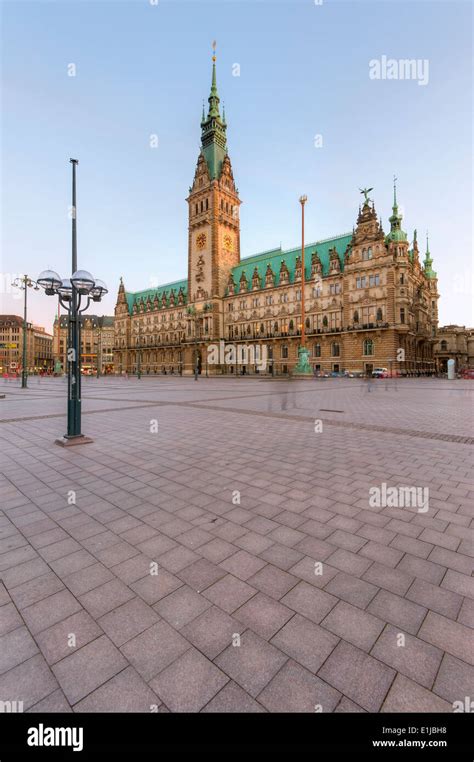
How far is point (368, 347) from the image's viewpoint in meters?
49.1

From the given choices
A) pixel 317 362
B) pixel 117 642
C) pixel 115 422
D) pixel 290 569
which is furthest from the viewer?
pixel 317 362

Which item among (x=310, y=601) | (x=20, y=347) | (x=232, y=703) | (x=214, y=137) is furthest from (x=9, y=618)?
(x=20, y=347)

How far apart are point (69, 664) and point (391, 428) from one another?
8.92m

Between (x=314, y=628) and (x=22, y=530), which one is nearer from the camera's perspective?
(x=314, y=628)

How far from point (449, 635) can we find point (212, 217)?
7388 cm

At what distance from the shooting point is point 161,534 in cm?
351

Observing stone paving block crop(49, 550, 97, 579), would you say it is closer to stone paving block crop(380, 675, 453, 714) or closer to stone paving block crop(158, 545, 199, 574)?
stone paving block crop(158, 545, 199, 574)

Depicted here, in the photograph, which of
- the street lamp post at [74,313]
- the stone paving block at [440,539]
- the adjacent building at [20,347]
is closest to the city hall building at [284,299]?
the street lamp post at [74,313]

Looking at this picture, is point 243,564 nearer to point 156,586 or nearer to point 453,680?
point 156,586

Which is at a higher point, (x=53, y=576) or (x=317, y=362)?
(x=317, y=362)

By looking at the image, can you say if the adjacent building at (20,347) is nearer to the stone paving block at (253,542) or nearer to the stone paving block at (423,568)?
the stone paving block at (253,542)

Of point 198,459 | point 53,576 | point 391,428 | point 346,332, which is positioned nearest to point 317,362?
point 346,332
